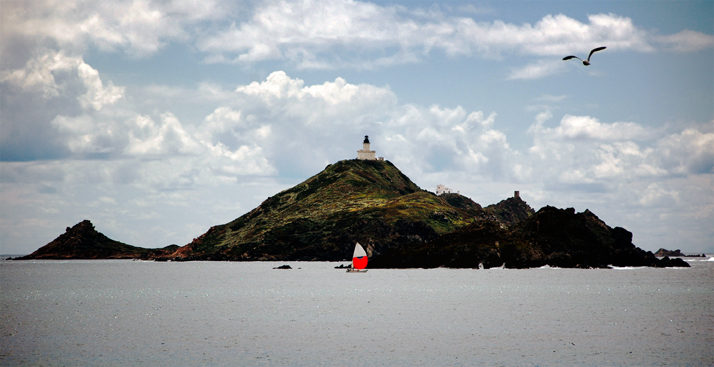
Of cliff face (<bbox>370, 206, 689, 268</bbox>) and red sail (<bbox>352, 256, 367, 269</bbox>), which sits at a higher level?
cliff face (<bbox>370, 206, 689, 268</bbox>)

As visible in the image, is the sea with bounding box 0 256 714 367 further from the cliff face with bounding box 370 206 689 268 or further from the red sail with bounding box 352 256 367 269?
the cliff face with bounding box 370 206 689 268

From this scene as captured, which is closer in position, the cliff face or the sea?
the sea

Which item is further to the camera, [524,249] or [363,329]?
[524,249]

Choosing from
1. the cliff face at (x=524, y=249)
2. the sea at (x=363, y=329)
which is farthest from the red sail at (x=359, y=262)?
the sea at (x=363, y=329)

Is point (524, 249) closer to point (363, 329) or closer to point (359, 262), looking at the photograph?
point (359, 262)

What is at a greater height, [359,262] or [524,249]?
[524,249]

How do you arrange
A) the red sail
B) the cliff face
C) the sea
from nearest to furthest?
the sea → the red sail → the cliff face

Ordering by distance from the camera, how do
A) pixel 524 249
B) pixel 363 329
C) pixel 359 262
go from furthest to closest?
pixel 524 249, pixel 359 262, pixel 363 329

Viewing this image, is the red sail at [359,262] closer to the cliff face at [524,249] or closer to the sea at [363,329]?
the cliff face at [524,249]

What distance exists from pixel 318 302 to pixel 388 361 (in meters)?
39.9

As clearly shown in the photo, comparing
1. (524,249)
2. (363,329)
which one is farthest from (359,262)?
(363,329)

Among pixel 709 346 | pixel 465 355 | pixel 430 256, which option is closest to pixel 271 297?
pixel 465 355

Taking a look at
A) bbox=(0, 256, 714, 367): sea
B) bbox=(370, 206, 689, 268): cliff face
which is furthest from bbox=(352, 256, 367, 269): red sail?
bbox=(0, 256, 714, 367): sea

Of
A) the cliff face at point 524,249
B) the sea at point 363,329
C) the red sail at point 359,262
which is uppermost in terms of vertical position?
the cliff face at point 524,249
